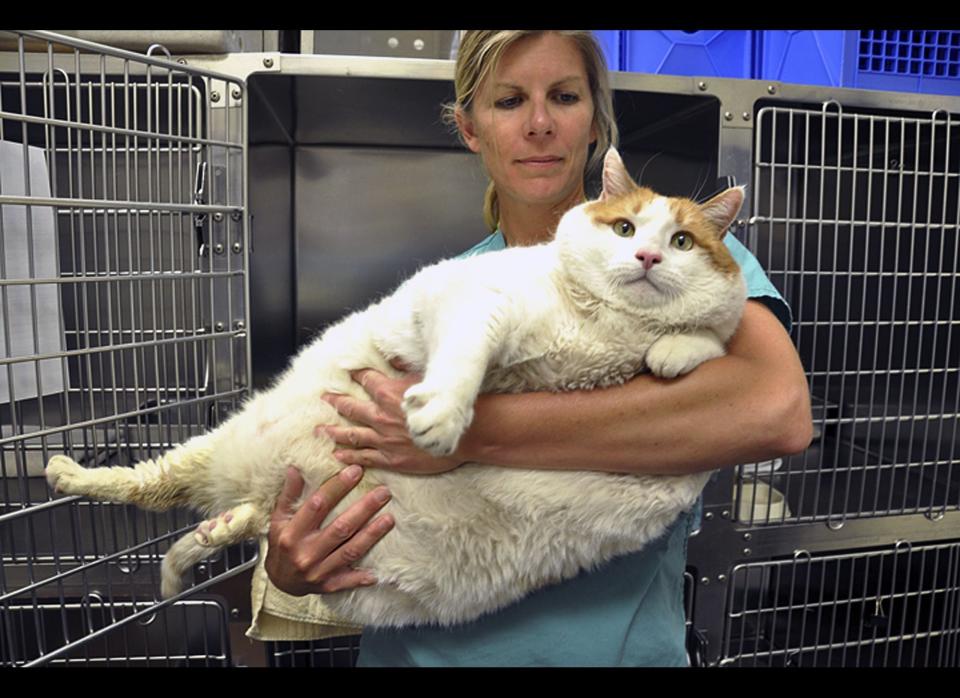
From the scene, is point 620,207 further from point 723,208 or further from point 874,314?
point 874,314

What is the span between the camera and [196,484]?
3.05 ft

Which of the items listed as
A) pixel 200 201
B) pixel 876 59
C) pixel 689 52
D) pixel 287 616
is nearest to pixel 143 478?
pixel 287 616

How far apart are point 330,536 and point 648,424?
432 mm

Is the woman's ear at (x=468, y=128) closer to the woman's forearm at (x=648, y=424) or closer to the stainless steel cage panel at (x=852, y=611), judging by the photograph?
the woman's forearm at (x=648, y=424)

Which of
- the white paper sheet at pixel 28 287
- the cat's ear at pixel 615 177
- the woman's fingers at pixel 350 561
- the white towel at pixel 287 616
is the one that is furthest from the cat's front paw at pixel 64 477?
the cat's ear at pixel 615 177

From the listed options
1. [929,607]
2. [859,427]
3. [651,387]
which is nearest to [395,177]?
[651,387]

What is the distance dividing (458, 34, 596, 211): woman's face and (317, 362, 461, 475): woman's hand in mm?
422

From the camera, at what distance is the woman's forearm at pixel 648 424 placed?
0.75 metres

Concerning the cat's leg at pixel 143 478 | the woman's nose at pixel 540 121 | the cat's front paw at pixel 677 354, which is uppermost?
the woman's nose at pixel 540 121

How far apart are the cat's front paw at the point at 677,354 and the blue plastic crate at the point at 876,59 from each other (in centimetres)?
97

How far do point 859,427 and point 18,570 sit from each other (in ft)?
6.02

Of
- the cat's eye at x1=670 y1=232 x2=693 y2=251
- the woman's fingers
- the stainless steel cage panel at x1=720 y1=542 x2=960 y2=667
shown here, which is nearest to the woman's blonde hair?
the cat's eye at x1=670 y1=232 x2=693 y2=251

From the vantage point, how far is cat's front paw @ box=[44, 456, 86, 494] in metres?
0.88

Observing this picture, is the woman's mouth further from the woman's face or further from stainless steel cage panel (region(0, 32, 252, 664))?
stainless steel cage panel (region(0, 32, 252, 664))
